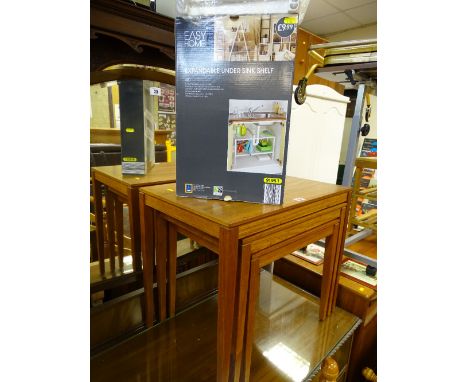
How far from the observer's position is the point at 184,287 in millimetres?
1155

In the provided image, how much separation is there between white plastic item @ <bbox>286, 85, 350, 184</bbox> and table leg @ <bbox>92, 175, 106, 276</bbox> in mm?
1282

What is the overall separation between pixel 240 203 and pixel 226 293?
22 centimetres

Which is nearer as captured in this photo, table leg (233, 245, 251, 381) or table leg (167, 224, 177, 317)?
table leg (233, 245, 251, 381)

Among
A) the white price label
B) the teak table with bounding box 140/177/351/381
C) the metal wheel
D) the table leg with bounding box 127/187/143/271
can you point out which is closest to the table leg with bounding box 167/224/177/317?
the teak table with bounding box 140/177/351/381

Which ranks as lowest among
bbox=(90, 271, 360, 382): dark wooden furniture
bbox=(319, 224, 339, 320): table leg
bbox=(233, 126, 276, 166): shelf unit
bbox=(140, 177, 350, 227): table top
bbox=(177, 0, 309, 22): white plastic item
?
bbox=(90, 271, 360, 382): dark wooden furniture

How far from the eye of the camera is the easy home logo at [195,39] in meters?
0.61

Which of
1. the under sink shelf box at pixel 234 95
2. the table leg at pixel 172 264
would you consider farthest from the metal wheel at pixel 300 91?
the table leg at pixel 172 264

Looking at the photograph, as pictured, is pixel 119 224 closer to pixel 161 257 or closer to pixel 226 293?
pixel 161 257

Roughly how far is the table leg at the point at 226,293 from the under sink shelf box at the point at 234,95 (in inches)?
6.2

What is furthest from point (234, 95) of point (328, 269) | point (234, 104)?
point (328, 269)

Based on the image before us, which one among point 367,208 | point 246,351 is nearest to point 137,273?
point 246,351

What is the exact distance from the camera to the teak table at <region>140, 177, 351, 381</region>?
1.91 feet

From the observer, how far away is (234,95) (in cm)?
62

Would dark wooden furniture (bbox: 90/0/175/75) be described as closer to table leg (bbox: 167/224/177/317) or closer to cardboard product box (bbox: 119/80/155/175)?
cardboard product box (bbox: 119/80/155/175)
